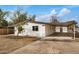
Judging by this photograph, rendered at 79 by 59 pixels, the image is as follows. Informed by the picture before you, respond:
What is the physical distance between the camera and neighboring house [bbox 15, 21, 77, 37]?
5609 mm

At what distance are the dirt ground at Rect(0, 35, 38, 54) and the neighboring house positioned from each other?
9 cm

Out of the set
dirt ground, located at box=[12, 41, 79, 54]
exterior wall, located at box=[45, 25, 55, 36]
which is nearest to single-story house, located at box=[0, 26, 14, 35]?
dirt ground, located at box=[12, 41, 79, 54]

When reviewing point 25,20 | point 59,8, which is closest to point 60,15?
point 59,8

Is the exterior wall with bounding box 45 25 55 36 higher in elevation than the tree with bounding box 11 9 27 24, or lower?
lower

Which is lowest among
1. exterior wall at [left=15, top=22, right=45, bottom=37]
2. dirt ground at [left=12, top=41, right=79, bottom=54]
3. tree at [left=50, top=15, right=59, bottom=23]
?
dirt ground at [left=12, top=41, right=79, bottom=54]

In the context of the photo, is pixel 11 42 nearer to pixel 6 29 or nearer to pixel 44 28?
pixel 6 29

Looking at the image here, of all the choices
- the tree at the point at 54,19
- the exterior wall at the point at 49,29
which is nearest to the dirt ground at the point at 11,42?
the exterior wall at the point at 49,29

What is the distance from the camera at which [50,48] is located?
562 centimetres

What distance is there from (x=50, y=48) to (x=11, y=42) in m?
0.60

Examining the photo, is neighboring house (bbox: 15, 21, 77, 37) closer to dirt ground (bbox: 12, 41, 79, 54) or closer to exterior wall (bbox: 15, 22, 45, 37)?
exterior wall (bbox: 15, 22, 45, 37)

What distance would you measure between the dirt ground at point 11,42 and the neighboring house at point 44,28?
0.09 metres

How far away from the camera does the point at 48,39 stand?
5660 mm

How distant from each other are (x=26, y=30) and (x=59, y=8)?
0.61 metres
